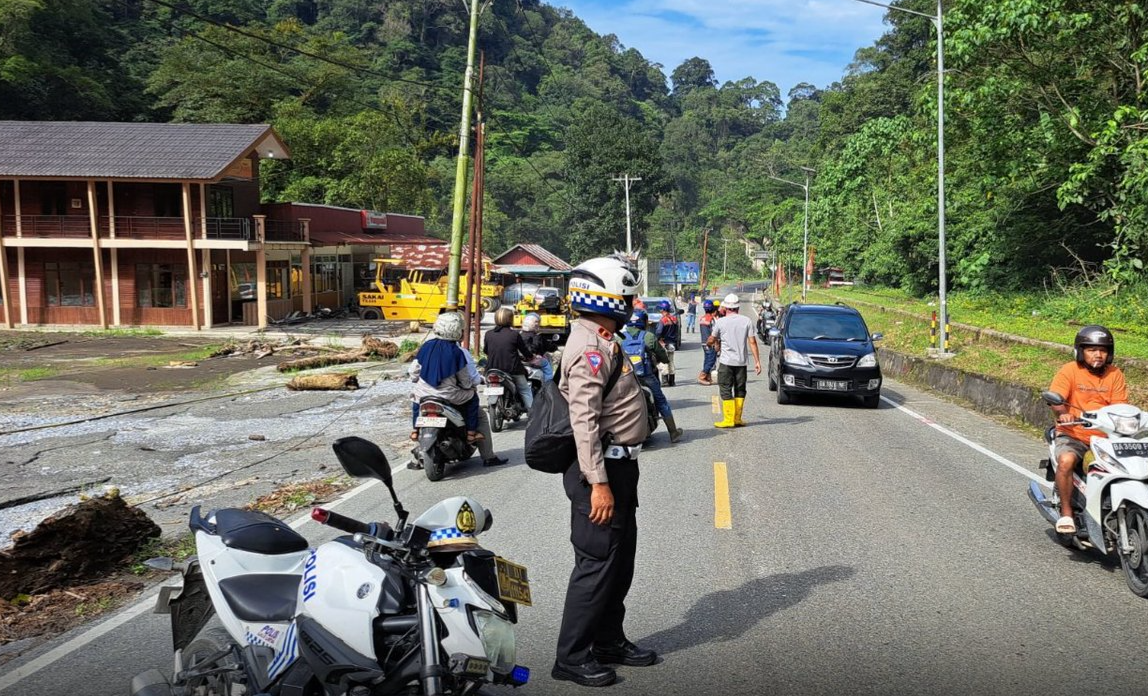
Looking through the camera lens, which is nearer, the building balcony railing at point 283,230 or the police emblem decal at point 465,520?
the police emblem decal at point 465,520

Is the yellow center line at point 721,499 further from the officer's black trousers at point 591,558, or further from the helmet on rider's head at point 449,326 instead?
the officer's black trousers at point 591,558

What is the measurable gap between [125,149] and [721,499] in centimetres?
3565

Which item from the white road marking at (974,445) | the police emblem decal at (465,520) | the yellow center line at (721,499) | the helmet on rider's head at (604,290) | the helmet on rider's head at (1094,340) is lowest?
the white road marking at (974,445)

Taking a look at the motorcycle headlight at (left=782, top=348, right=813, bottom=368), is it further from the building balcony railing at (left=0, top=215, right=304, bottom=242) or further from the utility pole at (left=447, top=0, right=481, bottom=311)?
the building balcony railing at (left=0, top=215, right=304, bottom=242)

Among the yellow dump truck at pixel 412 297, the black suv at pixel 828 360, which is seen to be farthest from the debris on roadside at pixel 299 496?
the yellow dump truck at pixel 412 297

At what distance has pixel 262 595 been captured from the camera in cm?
402

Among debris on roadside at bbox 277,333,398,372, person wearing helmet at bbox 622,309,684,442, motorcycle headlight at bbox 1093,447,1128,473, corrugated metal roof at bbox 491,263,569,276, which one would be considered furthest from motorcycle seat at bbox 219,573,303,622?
corrugated metal roof at bbox 491,263,569,276

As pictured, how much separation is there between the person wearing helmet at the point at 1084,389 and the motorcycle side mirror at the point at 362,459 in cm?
537

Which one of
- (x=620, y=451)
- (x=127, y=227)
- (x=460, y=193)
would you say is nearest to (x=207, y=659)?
(x=620, y=451)

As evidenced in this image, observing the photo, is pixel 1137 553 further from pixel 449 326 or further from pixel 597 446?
pixel 449 326

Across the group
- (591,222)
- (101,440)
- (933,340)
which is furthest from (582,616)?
(591,222)

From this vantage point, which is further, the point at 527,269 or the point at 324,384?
the point at 527,269

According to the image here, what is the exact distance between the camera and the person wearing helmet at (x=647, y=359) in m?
12.1

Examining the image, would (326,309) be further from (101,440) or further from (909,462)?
(909,462)
